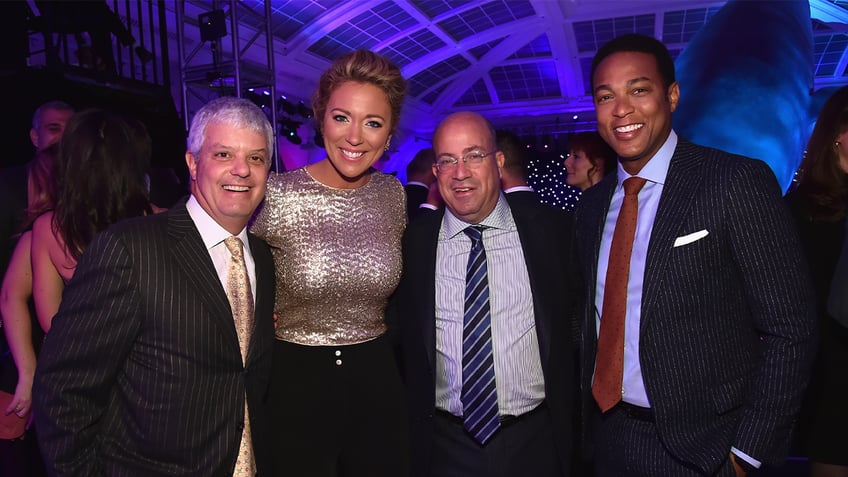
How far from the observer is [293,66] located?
11125 mm

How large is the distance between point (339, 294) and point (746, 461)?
1.24 meters

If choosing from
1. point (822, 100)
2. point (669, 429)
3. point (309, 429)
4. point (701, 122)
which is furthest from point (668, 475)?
point (822, 100)

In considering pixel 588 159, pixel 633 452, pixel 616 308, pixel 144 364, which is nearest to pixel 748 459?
pixel 633 452

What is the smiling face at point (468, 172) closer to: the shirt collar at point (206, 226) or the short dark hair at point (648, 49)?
the short dark hair at point (648, 49)

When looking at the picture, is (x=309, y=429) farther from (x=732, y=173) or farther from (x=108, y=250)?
(x=732, y=173)

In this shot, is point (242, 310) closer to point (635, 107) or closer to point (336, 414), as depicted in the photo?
point (336, 414)

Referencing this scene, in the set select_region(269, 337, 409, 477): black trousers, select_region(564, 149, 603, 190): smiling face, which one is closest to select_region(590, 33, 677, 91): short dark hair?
select_region(269, 337, 409, 477): black trousers

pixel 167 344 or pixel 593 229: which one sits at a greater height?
pixel 593 229

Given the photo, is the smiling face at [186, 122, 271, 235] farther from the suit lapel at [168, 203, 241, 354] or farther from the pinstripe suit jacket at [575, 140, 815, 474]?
the pinstripe suit jacket at [575, 140, 815, 474]

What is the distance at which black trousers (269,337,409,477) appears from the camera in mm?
1788

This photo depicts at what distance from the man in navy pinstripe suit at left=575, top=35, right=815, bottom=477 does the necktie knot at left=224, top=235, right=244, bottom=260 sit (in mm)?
1001

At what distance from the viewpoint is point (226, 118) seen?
1.43 m

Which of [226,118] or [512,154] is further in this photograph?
[512,154]

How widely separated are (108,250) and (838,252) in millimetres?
2398
